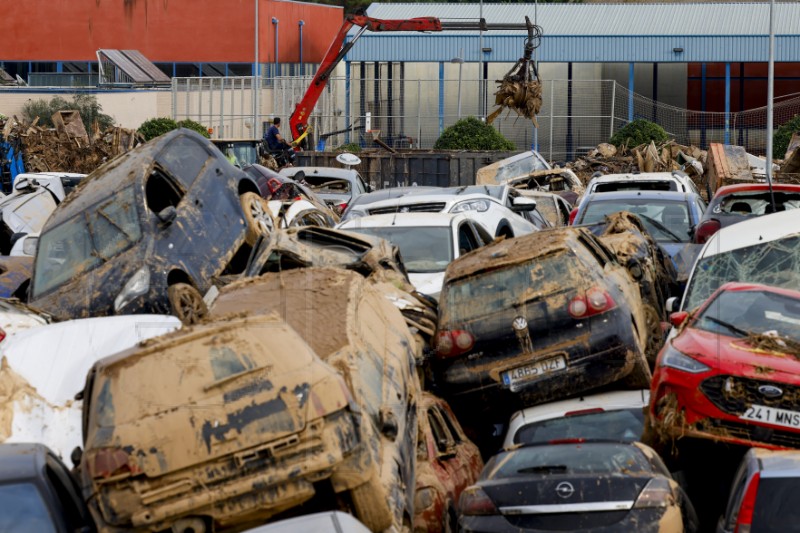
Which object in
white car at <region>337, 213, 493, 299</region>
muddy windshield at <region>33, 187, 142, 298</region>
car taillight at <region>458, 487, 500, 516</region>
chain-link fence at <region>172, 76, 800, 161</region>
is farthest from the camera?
chain-link fence at <region>172, 76, 800, 161</region>

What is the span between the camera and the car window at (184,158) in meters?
14.4

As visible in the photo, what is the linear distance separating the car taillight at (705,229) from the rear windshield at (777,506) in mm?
9581

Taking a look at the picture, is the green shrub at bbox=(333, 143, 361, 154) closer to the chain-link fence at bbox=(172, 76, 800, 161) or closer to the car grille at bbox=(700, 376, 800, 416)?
the chain-link fence at bbox=(172, 76, 800, 161)

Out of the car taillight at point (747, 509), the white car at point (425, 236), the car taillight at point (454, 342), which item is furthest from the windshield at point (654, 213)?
the car taillight at point (747, 509)

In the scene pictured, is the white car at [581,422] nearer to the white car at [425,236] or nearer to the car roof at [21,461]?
the car roof at [21,461]

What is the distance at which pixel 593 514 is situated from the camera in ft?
25.3

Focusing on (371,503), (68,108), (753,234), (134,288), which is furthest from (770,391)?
(68,108)

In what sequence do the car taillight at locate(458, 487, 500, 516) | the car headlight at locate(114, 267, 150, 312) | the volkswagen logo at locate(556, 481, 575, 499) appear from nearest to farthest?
the volkswagen logo at locate(556, 481, 575, 499) < the car taillight at locate(458, 487, 500, 516) < the car headlight at locate(114, 267, 150, 312)

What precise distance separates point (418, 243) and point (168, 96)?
38388 millimetres

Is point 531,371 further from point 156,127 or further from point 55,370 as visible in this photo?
point 156,127

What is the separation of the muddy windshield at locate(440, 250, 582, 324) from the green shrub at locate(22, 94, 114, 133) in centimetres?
4016

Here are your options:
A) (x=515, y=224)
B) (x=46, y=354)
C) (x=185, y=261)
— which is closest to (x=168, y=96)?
(x=515, y=224)

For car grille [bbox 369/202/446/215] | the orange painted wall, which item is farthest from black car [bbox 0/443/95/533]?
the orange painted wall

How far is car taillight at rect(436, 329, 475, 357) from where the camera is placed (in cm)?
1112
